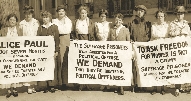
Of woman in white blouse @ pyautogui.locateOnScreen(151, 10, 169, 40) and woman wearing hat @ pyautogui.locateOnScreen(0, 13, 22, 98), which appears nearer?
woman in white blouse @ pyautogui.locateOnScreen(151, 10, 169, 40)

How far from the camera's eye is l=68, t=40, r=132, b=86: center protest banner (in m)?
6.47

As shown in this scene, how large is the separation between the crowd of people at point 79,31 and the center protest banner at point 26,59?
0.47 feet

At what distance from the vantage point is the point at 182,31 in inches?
247

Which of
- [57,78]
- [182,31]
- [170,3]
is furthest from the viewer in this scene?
[170,3]

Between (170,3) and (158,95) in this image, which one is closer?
(158,95)

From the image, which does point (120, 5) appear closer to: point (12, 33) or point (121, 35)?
point (121, 35)

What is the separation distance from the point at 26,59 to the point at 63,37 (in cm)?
97

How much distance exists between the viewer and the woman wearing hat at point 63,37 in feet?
21.7

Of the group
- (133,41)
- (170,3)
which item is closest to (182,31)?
(133,41)

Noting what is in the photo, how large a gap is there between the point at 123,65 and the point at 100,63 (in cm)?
52

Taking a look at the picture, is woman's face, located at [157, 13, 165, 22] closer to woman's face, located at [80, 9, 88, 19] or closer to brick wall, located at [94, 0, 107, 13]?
woman's face, located at [80, 9, 88, 19]

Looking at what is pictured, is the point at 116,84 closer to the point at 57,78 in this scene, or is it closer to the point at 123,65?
the point at 123,65

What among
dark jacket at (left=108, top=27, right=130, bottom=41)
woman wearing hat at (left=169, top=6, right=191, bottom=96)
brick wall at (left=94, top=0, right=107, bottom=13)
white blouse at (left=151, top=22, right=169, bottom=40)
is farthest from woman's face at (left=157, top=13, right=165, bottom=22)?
brick wall at (left=94, top=0, right=107, bottom=13)

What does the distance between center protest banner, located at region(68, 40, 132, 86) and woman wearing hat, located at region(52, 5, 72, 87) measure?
0.20 metres
